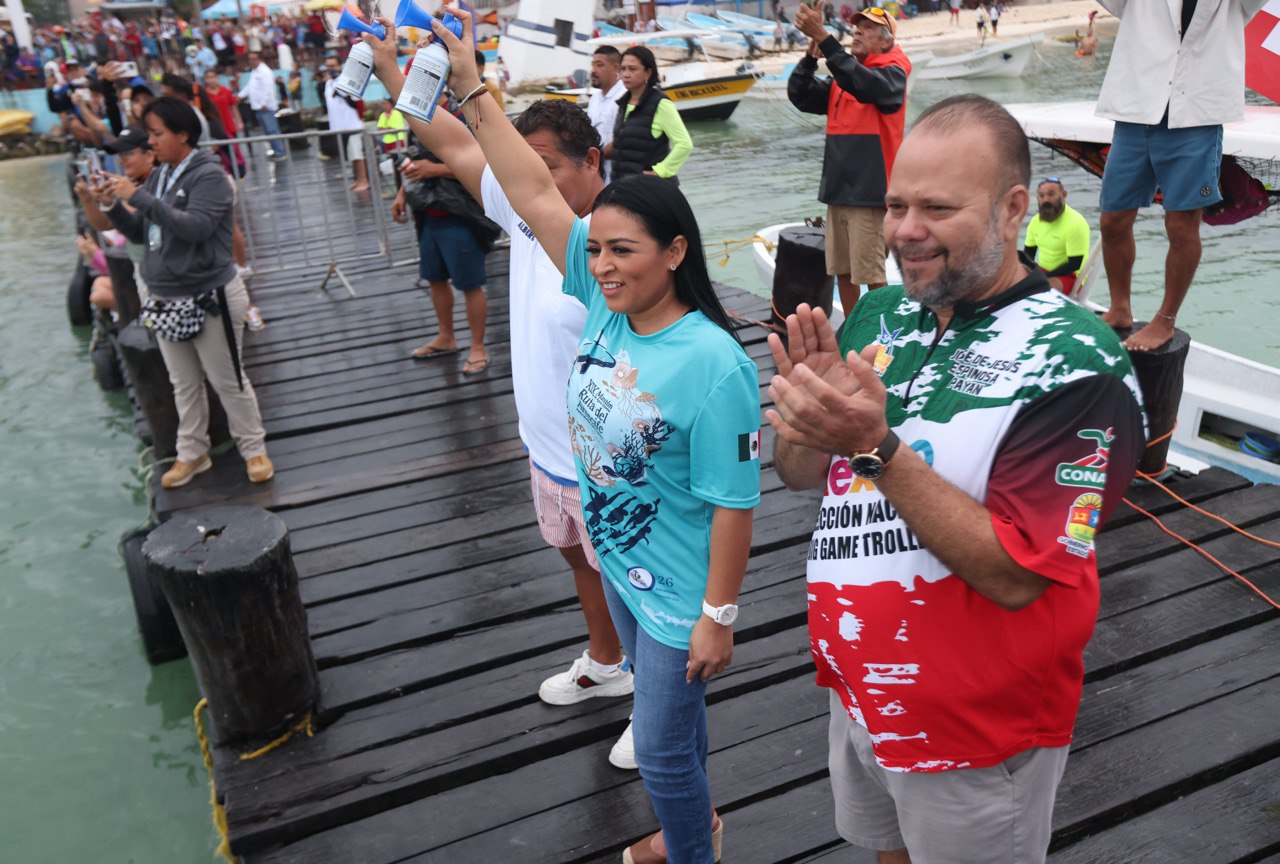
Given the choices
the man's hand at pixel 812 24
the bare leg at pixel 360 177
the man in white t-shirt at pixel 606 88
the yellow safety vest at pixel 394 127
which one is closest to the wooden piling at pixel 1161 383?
the man's hand at pixel 812 24

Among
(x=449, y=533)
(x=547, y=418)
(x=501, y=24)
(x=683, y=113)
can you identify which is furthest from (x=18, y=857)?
(x=501, y=24)

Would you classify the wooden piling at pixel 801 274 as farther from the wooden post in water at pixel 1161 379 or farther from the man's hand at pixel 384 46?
the man's hand at pixel 384 46

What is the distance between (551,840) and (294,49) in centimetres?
3794

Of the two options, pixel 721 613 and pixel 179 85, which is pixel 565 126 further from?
pixel 179 85

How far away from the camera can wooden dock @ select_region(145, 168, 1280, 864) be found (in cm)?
301

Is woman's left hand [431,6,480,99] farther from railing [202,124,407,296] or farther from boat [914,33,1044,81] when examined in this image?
boat [914,33,1044,81]

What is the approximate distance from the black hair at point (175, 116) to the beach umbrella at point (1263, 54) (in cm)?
518

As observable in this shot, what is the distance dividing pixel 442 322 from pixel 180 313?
228 centimetres

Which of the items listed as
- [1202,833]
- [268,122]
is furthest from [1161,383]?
[268,122]

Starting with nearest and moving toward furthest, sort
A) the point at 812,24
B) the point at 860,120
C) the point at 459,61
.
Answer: the point at 459,61 < the point at 812,24 < the point at 860,120

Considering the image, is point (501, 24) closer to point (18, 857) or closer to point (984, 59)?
point (984, 59)

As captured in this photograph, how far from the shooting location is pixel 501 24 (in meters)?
41.5

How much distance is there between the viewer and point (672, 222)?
2.23 metres

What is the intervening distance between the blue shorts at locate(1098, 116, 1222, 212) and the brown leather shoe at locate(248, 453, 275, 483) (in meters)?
4.45
